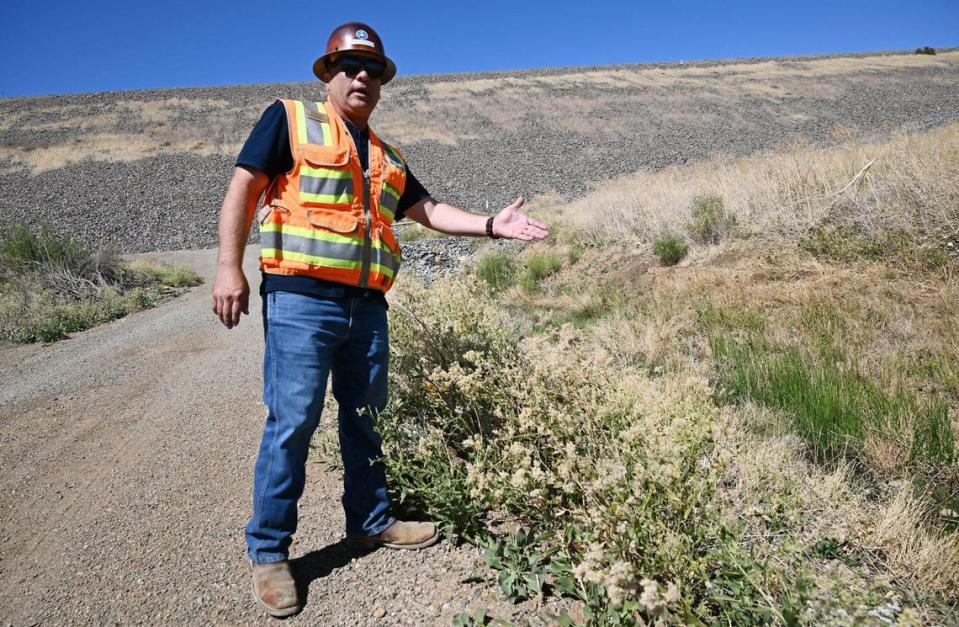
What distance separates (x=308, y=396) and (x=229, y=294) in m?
0.46

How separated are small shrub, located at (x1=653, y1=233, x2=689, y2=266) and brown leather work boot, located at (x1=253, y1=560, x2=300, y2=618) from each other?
18.6 feet

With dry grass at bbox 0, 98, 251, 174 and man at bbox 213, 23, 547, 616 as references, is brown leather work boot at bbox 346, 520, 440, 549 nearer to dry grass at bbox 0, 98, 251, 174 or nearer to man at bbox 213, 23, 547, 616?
man at bbox 213, 23, 547, 616

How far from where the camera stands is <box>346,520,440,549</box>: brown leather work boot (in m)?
2.27

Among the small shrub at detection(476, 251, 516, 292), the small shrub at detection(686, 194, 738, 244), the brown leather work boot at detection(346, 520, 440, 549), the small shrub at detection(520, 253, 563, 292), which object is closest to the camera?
the brown leather work boot at detection(346, 520, 440, 549)

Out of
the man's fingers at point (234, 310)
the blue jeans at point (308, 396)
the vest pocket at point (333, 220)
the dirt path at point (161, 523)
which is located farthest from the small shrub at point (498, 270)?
the man's fingers at point (234, 310)

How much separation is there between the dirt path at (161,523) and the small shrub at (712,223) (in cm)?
538

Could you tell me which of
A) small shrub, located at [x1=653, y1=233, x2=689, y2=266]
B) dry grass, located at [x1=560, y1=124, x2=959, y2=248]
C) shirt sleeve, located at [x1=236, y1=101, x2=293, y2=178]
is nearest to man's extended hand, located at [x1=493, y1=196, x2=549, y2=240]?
shirt sleeve, located at [x1=236, y1=101, x2=293, y2=178]

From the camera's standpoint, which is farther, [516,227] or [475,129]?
[475,129]

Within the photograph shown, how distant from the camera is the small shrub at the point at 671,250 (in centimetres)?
649

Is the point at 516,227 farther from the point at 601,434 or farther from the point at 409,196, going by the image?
the point at 601,434

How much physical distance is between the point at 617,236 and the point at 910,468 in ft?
19.5

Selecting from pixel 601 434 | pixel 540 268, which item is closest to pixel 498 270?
pixel 540 268

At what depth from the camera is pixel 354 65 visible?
82.8 inches

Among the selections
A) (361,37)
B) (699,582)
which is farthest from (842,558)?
(361,37)
